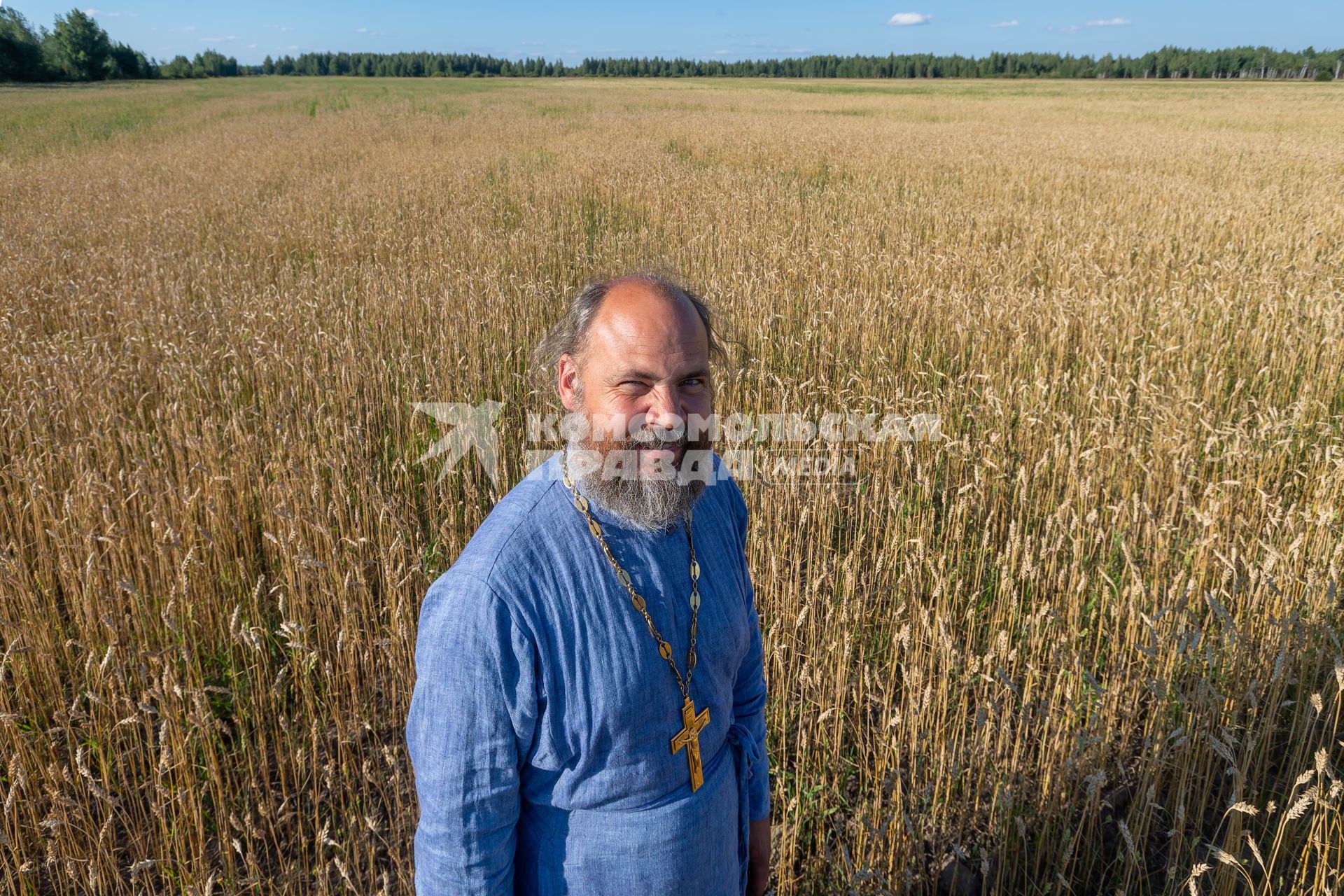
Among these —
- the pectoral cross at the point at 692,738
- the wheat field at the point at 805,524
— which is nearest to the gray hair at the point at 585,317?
the wheat field at the point at 805,524

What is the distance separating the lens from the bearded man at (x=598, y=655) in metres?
1.09

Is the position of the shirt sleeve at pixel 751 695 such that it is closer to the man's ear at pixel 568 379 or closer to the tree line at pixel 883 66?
the man's ear at pixel 568 379

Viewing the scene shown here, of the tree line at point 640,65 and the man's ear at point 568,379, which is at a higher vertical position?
the tree line at point 640,65

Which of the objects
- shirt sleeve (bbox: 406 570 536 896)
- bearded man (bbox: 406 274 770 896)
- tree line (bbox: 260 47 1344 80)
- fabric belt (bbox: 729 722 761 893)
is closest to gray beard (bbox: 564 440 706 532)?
bearded man (bbox: 406 274 770 896)

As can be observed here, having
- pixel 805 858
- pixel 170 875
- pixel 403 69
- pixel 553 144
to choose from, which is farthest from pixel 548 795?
pixel 403 69

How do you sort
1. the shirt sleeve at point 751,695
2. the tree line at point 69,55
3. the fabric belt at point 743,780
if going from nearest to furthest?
1. the fabric belt at point 743,780
2. the shirt sleeve at point 751,695
3. the tree line at point 69,55

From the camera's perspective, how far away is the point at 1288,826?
2152 millimetres

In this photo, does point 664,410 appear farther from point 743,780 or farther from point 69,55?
point 69,55

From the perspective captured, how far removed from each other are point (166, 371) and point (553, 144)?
13.5 m

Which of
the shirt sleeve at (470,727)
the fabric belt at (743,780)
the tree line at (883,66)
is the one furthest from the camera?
the tree line at (883,66)

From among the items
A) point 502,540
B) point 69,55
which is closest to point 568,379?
point 502,540

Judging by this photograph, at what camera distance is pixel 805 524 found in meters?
3.54

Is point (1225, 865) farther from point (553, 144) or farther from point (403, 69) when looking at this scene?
point (403, 69)

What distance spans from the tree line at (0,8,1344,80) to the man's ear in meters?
77.3
